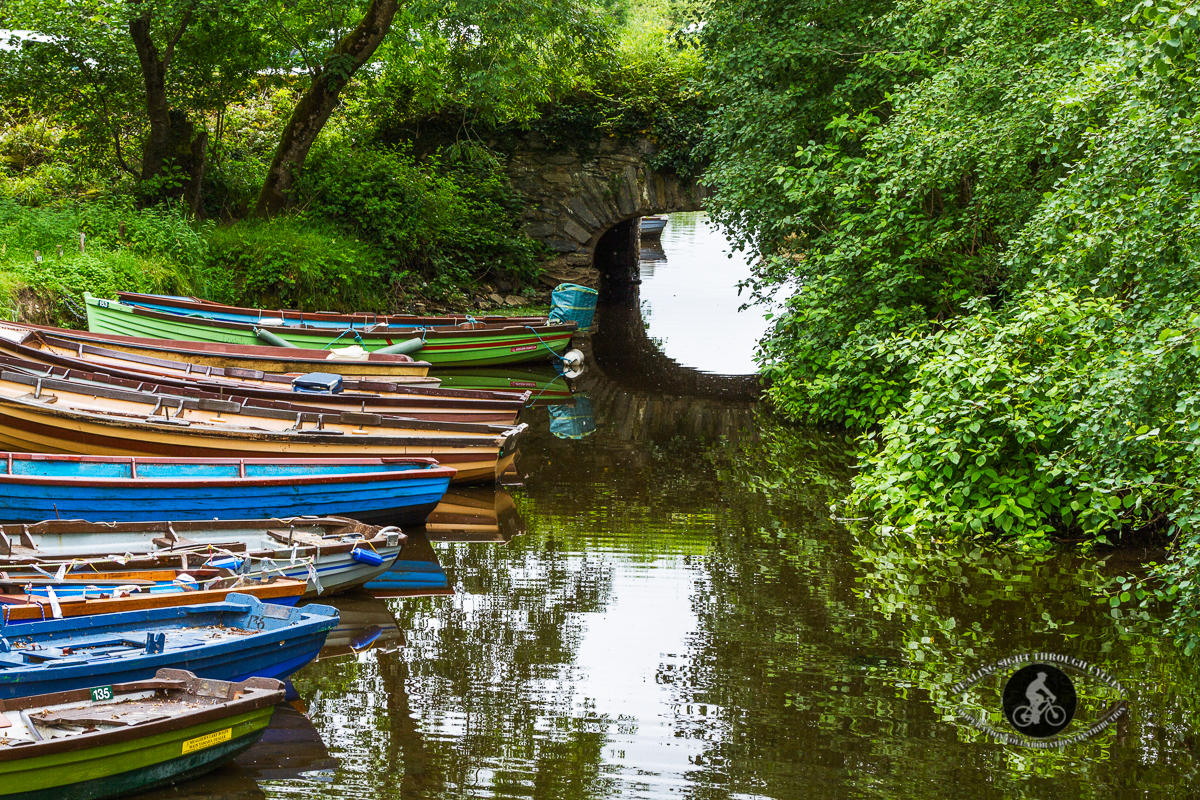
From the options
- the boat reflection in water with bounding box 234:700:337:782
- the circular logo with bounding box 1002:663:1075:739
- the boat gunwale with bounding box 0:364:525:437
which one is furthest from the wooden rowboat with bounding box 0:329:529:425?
the circular logo with bounding box 1002:663:1075:739

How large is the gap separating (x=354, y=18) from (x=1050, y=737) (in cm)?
1880

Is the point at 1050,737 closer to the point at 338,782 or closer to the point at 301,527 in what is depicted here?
the point at 338,782

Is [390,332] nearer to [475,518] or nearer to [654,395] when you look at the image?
[654,395]

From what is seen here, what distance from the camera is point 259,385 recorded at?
12.5 metres

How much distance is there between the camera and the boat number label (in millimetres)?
4902

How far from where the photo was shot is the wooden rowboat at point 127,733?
4422 mm

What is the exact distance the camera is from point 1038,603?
7.92m

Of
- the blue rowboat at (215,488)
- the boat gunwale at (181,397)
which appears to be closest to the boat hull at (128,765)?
the blue rowboat at (215,488)

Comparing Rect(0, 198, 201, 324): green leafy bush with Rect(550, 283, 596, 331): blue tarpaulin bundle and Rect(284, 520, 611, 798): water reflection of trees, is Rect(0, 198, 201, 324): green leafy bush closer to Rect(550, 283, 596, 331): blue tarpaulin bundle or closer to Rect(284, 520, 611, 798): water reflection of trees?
Rect(550, 283, 596, 331): blue tarpaulin bundle

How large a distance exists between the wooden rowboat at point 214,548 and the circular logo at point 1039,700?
4.50m

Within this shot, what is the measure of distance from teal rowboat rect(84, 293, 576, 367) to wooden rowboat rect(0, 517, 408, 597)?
342 inches

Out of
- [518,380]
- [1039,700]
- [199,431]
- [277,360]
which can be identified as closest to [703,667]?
[1039,700]

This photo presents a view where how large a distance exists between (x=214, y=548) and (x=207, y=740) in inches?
92.6

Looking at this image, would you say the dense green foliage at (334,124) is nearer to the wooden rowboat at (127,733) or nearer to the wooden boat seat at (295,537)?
the wooden boat seat at (295,537)
